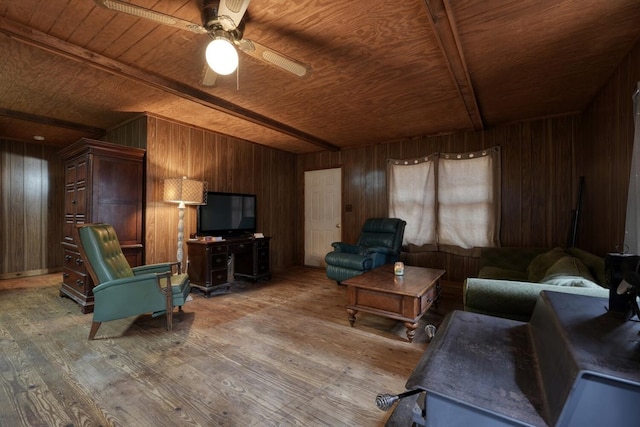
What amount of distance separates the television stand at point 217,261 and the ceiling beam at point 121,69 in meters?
1.74

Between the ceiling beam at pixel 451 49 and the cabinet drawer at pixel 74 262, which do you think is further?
the cabinet drawer at pixel 74 262

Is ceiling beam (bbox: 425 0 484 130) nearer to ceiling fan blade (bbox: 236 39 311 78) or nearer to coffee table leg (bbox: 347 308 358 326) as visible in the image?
ceiling fan blade (bbox: 236 39 311 78)

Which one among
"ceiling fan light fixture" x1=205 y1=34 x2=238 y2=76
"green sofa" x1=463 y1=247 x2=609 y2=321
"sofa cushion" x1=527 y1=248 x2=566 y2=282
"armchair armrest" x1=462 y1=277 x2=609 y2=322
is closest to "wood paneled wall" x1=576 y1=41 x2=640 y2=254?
"sofa cushion" x1=527 y1=248 x2=566 y2=282

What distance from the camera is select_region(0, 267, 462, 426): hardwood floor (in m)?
1.52

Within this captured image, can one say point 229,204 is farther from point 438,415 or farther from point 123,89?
point 438,415

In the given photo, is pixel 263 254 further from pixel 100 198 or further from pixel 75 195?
pixel 75 195

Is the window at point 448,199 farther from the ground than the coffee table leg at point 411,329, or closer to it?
farther from the ground

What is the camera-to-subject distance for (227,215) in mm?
4379

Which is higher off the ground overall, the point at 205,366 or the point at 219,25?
the point at 219,25

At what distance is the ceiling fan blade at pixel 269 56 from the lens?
5.80 ft

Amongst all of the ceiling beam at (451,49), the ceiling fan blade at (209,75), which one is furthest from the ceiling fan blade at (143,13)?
the ceiling beam at (451,49)

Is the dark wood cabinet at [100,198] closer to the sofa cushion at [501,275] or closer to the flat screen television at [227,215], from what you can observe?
the flat screen television at [227,215]

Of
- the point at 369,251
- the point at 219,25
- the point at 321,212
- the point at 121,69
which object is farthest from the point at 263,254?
the point at 219,25

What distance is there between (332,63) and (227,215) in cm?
288
